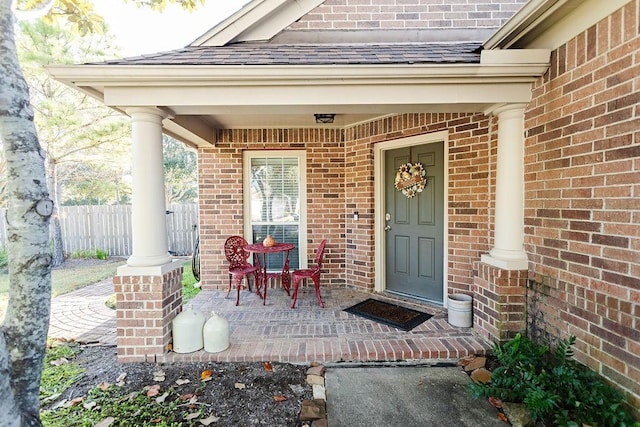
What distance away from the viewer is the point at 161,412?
84.5 inches

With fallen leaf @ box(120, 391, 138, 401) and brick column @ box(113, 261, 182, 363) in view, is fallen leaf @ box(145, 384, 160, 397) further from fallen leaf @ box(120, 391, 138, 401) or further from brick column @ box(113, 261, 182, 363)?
brick column @ box(113, 261, 182, 363)

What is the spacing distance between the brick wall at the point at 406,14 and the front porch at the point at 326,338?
355 centimetres

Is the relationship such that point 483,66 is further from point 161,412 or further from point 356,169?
point 161,412

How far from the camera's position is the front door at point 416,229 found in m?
3.94

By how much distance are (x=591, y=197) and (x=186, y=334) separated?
341cm

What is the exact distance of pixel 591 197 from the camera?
2.15 m

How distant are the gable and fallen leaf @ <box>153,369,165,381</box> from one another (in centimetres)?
362

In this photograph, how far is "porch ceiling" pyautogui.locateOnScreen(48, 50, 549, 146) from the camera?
2.60m

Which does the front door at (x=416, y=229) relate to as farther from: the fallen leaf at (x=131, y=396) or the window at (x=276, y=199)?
the fallen leaf at (x=131, y=396)

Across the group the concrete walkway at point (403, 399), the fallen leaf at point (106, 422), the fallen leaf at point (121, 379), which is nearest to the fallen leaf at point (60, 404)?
the fallen leaf at point (121, 379)

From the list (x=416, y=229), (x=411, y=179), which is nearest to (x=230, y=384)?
(x=416, y=229)

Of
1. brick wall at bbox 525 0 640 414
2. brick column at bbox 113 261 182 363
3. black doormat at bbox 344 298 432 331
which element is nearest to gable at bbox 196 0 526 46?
brick wall at bbox 525 0 640 414

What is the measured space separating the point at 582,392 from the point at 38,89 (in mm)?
9886

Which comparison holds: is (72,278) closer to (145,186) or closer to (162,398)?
(145,186)
